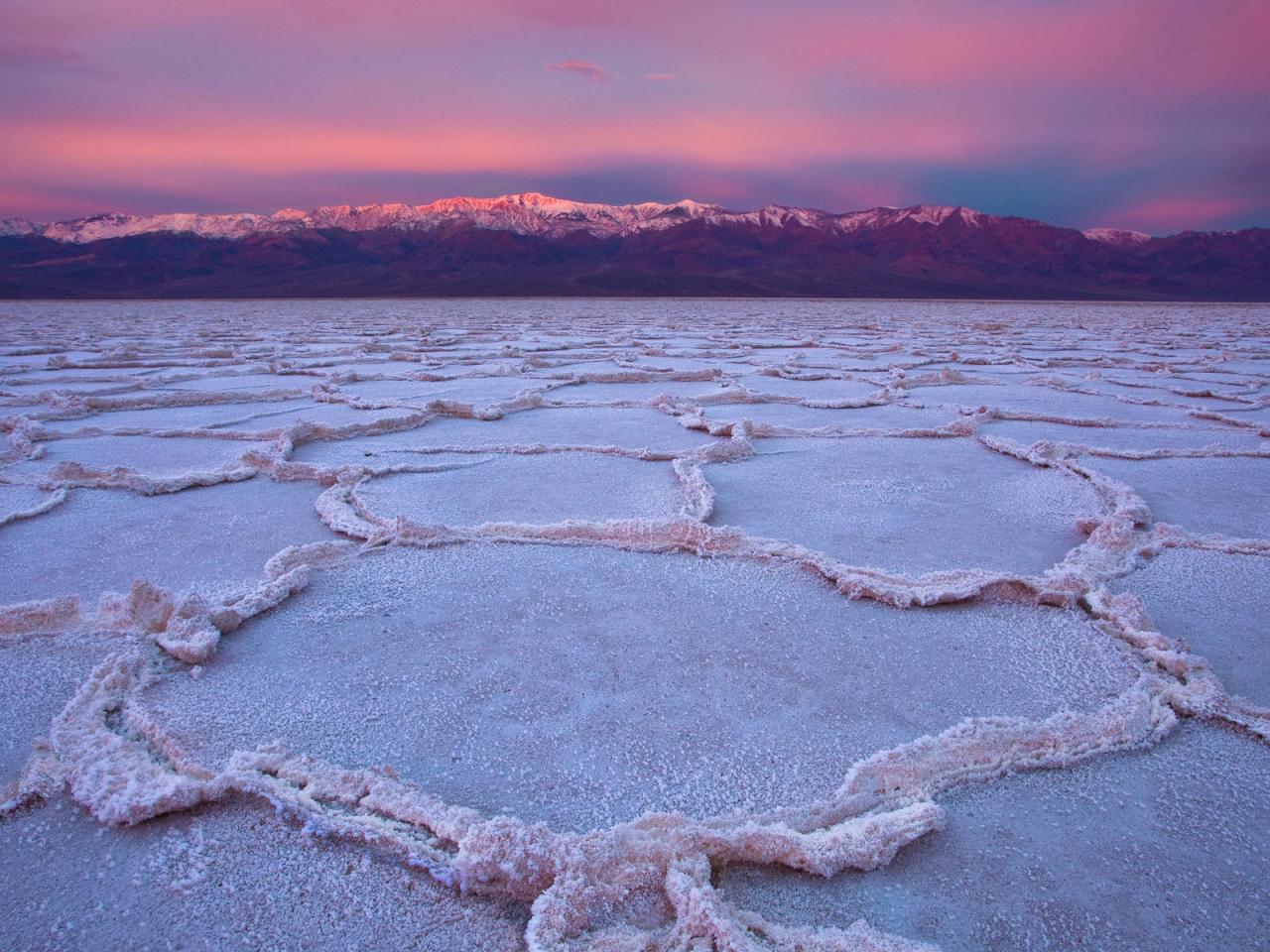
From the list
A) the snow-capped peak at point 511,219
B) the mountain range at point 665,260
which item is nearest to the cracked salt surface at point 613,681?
the mountain range at point 665,260

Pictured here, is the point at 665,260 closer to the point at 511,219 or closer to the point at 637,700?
the point at 511,219

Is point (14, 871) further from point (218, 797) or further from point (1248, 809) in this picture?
point (1248, 809)

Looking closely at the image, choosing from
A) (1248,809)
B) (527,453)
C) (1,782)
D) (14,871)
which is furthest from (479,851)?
(527,453)

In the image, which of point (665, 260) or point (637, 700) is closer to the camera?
point (637, 700)

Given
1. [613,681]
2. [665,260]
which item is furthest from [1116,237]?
[613,681]

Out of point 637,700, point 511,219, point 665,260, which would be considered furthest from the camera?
point 511,219
